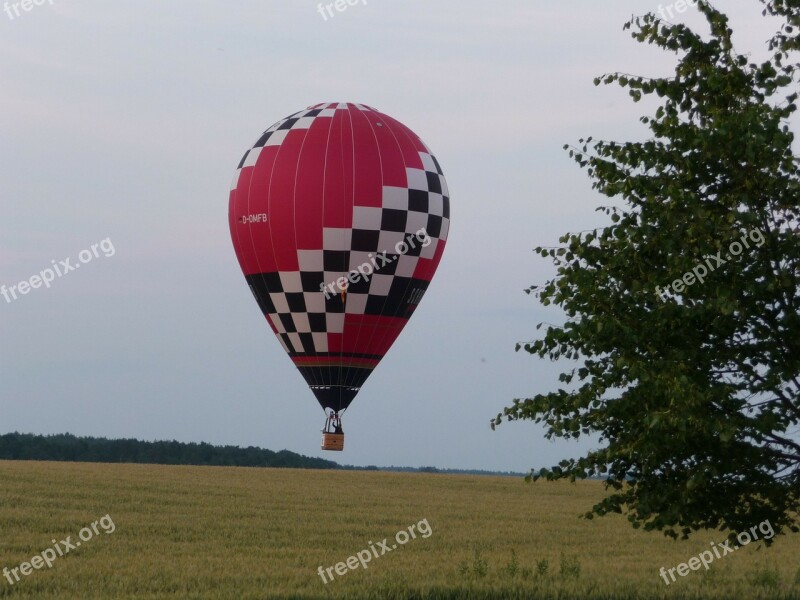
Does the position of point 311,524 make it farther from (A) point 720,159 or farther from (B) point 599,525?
(A) point 720,159

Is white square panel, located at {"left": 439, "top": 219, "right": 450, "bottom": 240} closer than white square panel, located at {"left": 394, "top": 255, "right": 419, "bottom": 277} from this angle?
No

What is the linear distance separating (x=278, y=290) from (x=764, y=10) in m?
19.1

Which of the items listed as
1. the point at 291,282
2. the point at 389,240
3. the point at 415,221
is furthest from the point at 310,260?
the point at 415,221

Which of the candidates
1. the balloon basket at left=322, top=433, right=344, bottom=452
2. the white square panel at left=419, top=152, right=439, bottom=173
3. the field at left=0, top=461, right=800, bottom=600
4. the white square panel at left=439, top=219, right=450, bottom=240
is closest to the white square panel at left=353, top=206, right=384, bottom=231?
the white square panel at left=419, top=152, right=439, bottom=173

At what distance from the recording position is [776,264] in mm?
14141

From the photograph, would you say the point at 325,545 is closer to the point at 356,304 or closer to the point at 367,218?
the point at 356,304

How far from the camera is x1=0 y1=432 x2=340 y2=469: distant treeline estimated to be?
102m

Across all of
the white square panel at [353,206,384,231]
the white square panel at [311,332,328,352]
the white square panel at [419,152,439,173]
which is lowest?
the white square panel at [311,332,328,352]

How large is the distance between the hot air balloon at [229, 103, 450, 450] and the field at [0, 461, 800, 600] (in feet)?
17.1

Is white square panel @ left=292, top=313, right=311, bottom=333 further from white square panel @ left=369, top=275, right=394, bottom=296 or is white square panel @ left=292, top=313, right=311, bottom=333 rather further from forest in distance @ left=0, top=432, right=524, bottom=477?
forest in distance @ left=0, top=432, right=524, bottom=477

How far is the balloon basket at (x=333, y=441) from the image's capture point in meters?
31.3

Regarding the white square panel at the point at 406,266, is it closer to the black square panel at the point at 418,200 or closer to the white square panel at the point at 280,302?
the black square panel at the point at 418,200

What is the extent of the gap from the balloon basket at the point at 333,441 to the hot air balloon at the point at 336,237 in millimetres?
44

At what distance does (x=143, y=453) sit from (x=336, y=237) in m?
80.1
